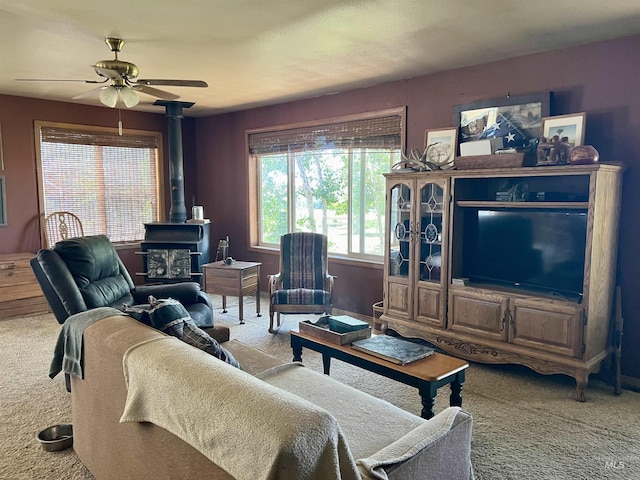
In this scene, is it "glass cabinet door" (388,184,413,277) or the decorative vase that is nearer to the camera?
the decorative vase

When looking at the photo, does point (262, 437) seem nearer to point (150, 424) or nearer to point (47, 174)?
point (150, 424)

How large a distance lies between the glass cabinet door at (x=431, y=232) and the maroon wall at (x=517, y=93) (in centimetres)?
→ 74

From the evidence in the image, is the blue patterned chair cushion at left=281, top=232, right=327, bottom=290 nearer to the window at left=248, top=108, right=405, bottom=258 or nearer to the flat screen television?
the window at left=248, top=108, right=405, bottom=258

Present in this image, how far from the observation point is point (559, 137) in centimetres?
330

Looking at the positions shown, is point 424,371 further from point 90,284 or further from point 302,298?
point 90,284

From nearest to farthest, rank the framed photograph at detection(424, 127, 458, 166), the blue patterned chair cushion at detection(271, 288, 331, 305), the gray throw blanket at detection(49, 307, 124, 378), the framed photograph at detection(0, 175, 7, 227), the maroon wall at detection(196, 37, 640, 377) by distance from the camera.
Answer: the gray throw blanket at detection(49, 307, 124, 378) → the maroon wall at detection(196, 37, 640, 377) → the framed photograph at detection(424, 127, 458, 166) → the blue patterned chair cushion at detection(271, 288, 331, 305) → the framed photograph at detection(0, 175, 7, 227)

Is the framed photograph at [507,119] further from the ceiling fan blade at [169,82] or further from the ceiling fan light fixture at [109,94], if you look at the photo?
the ceiling fan light fixture at [109,94]

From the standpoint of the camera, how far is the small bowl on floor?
2500 millimetres

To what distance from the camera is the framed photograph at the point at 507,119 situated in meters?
3.58

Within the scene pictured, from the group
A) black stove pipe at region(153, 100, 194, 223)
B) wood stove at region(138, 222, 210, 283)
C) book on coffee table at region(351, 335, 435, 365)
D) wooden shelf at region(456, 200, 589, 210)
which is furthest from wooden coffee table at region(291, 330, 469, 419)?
black stove pipe at region(153, 100, 194, 223)

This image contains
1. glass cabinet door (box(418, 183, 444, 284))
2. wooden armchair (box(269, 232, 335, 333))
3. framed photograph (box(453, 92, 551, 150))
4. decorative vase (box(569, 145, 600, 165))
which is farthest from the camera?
wooden armchair (box(269, 232, 335, 333))

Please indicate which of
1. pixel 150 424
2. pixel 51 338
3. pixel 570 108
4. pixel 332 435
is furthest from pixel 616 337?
pixel 51 338

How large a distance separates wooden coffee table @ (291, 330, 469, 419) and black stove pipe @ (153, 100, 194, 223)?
11.7 ft

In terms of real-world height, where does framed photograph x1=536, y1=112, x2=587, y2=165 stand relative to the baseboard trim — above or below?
above
